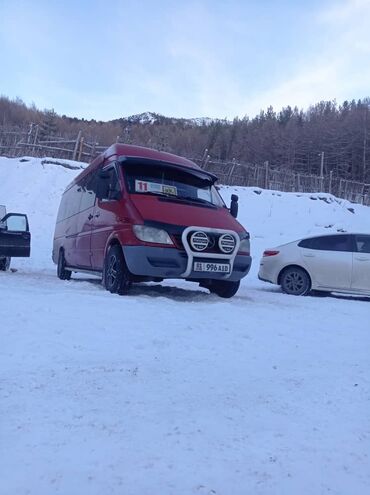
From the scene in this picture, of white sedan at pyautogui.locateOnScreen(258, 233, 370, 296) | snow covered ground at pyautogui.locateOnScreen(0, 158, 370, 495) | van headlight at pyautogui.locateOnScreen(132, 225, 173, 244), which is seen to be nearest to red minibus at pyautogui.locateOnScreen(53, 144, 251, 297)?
van headlight at pyautogui.locateOnScreen(132, 225, 173, 244)

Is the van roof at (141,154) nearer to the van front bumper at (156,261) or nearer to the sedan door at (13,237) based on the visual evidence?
the van front bumper at (156,261)

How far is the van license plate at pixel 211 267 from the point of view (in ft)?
22.0

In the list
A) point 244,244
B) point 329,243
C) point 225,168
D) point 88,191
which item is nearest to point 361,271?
point 329,243

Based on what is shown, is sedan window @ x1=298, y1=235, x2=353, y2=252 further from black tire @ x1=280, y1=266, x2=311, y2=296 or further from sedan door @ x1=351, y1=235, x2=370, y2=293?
black tire @ x1=280, y1=266, x2=311, y2=296

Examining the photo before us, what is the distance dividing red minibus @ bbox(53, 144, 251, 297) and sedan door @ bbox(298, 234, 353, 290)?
234 centimetres

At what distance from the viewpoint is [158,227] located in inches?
257

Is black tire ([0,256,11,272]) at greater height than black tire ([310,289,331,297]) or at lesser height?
greater

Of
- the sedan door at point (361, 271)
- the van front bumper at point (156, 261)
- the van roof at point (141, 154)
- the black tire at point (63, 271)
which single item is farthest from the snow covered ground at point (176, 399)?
the black tire at point (63, 271)

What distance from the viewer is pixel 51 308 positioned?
194 inches

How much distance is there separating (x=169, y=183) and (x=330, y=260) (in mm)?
3975

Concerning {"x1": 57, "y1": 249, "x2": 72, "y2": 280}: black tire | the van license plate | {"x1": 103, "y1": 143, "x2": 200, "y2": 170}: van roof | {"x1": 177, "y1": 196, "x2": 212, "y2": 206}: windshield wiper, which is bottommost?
{"x1": 57, "y1": 249, "x2": 72, "y2": 280}: black tire

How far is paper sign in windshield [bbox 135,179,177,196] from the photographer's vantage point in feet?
23.6

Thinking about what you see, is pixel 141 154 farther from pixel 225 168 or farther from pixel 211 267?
pixel 225 168

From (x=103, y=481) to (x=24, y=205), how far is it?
1971 cm
